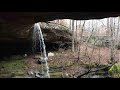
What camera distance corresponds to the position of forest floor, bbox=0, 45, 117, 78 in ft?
15.4

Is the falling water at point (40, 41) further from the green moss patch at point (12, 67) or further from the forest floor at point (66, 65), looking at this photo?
the green moss patch at point (12, 67)

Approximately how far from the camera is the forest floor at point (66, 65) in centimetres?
470

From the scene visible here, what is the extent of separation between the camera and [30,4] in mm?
3465

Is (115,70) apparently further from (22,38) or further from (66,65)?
(22,38)

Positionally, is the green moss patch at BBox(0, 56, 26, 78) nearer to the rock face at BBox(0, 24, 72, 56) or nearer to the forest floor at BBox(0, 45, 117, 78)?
the forest floor at BBox(0, 45, 117, 78)

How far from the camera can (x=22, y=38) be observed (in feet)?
17.7

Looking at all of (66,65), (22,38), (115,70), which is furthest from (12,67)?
(115,70)

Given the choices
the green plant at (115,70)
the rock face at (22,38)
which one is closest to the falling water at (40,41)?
the rock face at (22,38)

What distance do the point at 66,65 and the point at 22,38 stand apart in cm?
135
